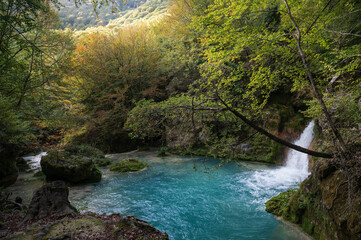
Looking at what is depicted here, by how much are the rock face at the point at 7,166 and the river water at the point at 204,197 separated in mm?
3397

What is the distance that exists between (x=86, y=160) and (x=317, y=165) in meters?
9.31

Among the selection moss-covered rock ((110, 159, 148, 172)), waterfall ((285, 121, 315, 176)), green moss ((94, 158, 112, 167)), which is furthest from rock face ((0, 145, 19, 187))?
waterfall ((285, 121, 315, 176))

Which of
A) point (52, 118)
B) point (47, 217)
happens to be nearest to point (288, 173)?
point (47, 217)

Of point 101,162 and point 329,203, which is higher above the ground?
point 329,203

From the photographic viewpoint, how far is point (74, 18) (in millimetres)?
46562

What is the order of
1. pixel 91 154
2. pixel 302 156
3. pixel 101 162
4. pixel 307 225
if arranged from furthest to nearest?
pixel 91 154, pixel 101 162, pixel 302 156, pixel 307 225

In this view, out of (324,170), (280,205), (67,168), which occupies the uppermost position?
(324,170)

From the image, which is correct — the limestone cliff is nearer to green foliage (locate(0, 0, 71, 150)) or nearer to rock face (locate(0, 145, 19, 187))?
green foliage (locate(0, 0, 71, 150))

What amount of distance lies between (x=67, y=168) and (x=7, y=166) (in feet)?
7.45

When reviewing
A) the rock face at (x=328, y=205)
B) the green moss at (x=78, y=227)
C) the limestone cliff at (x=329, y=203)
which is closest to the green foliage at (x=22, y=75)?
the green moss at (x=78, y=227)

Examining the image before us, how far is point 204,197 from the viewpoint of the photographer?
7.46 m

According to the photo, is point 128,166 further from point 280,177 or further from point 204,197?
point 280,177

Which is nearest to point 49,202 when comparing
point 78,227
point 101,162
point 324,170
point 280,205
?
point 78,227

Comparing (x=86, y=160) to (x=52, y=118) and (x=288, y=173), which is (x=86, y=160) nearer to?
(x=52, y=118)
